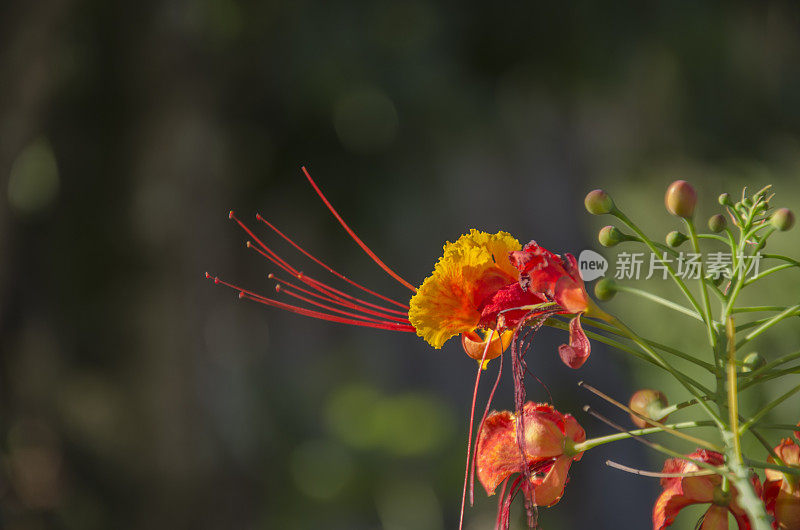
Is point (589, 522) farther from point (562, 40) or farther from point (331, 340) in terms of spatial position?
point (562, 40)

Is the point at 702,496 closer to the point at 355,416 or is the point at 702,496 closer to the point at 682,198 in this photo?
the point at 682,198

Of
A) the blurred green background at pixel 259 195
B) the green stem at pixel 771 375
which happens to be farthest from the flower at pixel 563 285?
the blurred green background at pixel 259 195

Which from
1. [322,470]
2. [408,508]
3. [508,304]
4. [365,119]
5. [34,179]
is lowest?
[408,508]

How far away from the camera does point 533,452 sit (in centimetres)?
58

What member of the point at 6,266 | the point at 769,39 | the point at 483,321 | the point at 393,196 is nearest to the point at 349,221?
the point at 393,196

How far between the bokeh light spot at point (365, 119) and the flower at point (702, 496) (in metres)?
2.88

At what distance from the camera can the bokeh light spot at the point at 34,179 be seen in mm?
3270

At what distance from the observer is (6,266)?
10.9 ft

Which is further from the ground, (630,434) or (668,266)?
(668,266)

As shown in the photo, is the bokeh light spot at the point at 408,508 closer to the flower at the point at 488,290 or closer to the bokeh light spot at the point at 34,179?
the bokeh light spot at the point at 34,179

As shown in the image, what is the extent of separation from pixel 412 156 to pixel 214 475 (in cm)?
170

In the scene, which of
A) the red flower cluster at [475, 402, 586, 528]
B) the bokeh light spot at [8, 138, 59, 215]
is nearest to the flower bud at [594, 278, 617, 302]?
the red flower cluster at [475, 402, 586, 528]

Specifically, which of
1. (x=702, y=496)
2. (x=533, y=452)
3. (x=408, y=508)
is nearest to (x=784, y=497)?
(x=702, y=496)

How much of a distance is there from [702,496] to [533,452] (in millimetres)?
122
